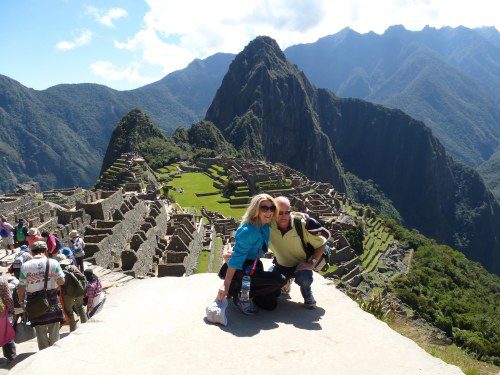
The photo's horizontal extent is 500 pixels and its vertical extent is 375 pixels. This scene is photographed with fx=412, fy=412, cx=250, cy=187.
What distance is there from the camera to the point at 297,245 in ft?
18.5

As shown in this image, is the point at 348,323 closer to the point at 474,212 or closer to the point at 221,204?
the point at 221,204

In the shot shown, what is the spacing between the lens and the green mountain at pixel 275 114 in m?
153

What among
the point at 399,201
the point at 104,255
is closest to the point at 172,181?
the point at 104,255

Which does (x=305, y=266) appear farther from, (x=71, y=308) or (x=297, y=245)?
(x=71, y=308)

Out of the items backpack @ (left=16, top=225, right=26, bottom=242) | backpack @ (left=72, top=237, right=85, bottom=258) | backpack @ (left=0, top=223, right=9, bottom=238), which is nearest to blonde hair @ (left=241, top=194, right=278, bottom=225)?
backpack @ (left=72, top=237, right=85, bottom=258)

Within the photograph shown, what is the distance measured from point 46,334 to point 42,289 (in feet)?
2.15

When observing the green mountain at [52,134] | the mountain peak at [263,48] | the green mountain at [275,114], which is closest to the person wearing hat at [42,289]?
the green mountain at [52,134]

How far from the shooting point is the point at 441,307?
1233 inches

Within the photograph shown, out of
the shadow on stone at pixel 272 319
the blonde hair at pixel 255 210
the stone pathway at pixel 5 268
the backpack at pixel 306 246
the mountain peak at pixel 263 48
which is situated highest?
the mountain peak at pixel 263 48

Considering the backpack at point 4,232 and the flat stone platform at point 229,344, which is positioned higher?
Result: the flat stone platform at point 229,344

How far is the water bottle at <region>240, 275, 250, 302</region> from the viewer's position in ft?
16.8

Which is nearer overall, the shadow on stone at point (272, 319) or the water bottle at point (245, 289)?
the shadow on stone at point (272, 319)

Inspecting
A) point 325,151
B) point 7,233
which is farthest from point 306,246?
point 325,151

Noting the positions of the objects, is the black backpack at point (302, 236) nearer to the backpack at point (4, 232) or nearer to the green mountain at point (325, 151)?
the backpack at point (4, 232)
